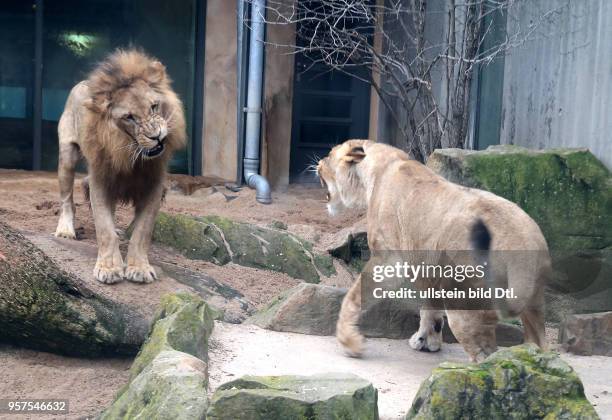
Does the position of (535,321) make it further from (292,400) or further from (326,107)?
(326,107)

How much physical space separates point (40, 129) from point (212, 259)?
15.3ft

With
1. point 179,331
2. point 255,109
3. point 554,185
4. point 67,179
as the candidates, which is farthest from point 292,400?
point 255,109

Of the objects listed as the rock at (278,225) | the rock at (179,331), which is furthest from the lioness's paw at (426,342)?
the rock at (278,225)

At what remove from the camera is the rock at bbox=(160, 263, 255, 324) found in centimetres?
653

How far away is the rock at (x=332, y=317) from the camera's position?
19.2 ft

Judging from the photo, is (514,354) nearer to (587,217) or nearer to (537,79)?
(587,217)

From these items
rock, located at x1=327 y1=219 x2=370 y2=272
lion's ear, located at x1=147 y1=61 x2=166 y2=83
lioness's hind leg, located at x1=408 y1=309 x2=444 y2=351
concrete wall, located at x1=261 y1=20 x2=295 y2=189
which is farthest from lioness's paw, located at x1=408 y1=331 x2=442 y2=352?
concrete wall, located at x1=261 y1=20 x2=295 y2=189

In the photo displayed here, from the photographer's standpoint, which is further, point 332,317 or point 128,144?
point 128,144

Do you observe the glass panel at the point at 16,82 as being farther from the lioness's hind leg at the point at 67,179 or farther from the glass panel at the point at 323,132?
the lioness's hind leg at the point at 67,179

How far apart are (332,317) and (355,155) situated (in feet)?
3.36

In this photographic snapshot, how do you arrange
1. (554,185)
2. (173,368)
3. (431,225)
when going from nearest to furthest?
(173,368)
(431,225)
(554,185)

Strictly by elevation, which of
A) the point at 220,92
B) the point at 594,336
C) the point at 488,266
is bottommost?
the point at 594,336

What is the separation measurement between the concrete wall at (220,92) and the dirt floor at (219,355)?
2902mm

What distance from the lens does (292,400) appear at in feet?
12.1
